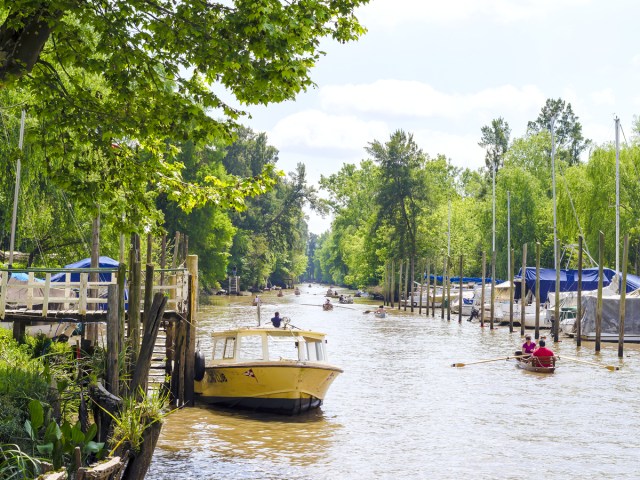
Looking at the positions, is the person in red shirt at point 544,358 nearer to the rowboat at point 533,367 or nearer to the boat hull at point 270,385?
the rowboat at point 533,367

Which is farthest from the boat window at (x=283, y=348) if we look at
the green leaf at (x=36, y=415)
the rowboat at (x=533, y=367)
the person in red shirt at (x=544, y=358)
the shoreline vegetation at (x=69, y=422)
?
the rowboat at (x=533, y=367)

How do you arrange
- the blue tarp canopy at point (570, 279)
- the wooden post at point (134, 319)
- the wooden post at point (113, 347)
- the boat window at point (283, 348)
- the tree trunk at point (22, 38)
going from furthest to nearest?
1. the blue tarp canopy at point (570, 279)
2. the boat window at point (283, 348)
3. the wooden post at point (134, 319)
4. the wooden post at point (113, 347)
5. the tree trunk at point (22, 38)

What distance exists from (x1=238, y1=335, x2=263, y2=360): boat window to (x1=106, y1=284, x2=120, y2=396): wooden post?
8.39m

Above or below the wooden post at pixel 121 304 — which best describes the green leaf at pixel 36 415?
below

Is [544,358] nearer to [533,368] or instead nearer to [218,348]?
[533,368]

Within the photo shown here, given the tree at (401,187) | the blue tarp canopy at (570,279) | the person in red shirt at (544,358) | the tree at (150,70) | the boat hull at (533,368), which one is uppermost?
the tree at (401,187)

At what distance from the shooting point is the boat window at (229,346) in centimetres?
2420

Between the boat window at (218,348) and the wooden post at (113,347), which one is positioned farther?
the boat window at (218,348)

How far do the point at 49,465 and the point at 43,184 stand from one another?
3058 cm

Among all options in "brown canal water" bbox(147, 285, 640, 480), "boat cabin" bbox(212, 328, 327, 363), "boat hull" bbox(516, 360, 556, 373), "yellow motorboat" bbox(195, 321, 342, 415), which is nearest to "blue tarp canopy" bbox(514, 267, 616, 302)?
"brown canal water" bbox(147, 285, 640, 480)

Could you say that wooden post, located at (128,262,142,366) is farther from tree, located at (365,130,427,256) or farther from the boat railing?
tree, located at (365,130,427,256)

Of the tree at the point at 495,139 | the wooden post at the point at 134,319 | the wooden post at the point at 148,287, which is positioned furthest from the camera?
the tree at the point at 495,139

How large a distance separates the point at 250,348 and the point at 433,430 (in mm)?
5103

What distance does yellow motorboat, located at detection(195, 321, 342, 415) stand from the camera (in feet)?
75.7
